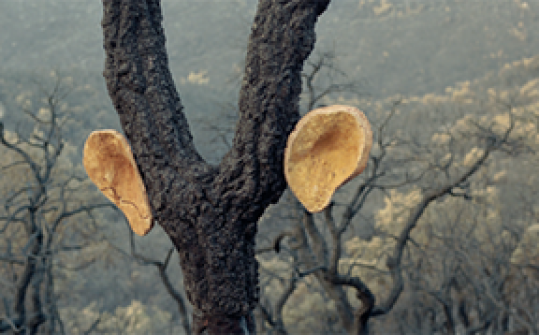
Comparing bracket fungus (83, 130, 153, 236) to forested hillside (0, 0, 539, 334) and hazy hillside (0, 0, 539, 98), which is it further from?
hazy hillside (0, 0, 539, 98)

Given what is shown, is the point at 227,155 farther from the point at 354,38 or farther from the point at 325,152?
the point at 354,38

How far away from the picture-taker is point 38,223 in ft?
26.8

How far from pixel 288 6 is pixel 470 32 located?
2406cm

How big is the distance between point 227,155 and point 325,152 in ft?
1.45

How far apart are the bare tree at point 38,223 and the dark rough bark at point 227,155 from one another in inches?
143

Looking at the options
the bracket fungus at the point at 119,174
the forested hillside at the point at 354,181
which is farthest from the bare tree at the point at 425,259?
the bracket fungus at the point at 119,174

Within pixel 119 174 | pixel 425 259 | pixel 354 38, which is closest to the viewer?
pixel 119 174

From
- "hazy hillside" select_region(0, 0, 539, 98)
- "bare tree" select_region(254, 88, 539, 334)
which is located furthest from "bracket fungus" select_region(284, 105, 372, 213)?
"hazy hillside" select_region(0, 0, 539, 98)

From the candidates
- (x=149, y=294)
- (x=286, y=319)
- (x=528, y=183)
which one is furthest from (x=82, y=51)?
(x=528, y=183)

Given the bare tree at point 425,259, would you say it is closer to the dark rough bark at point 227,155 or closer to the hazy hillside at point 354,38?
the dark rough bark at point 227,155

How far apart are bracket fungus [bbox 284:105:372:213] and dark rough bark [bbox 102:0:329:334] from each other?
0.28ft

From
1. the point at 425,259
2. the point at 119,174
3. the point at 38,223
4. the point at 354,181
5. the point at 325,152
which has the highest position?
the point at 354,181

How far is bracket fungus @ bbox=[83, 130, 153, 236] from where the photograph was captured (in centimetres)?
216

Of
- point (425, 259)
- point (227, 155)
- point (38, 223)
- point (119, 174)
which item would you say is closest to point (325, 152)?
point (227, 155)
